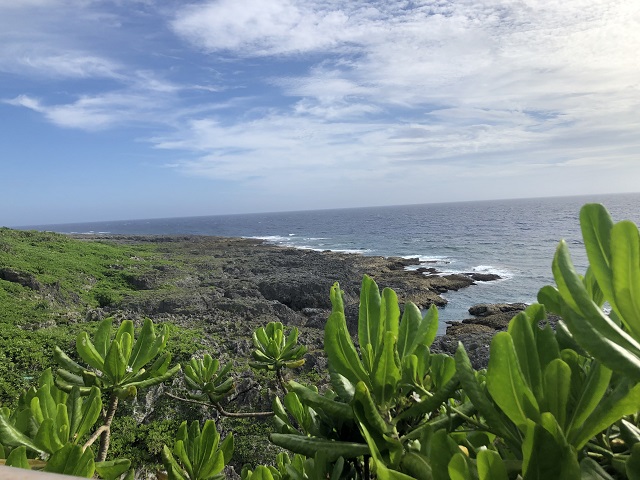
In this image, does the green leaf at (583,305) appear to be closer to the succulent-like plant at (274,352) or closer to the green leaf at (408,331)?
the green leaf at (408,331)

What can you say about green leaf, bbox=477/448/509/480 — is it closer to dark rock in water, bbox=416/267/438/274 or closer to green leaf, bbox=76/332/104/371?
green leaf, bbox=76/332/104/371

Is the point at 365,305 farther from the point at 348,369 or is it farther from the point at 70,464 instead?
the point at 70,464

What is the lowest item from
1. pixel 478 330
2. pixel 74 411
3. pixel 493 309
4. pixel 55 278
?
pixel 478 330

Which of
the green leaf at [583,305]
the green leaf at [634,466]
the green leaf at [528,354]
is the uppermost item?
the green leaf at [583,305]

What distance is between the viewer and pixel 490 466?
568 mm

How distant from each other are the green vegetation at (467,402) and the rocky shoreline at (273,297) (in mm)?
8943

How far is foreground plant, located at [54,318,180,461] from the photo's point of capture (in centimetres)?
158

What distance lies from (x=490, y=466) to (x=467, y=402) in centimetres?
46

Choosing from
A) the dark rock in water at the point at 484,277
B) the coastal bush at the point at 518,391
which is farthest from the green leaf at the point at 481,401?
the dark rock in water at the point at 484,277

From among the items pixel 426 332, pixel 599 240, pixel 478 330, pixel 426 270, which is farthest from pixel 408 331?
pixel 426 270

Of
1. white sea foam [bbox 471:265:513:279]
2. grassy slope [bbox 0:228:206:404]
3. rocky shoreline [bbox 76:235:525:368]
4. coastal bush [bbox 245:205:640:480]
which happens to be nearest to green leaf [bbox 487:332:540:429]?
coastal bush [bbox 245:205:640:480]

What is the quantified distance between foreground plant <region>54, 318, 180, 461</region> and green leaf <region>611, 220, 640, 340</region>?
1.49 meters

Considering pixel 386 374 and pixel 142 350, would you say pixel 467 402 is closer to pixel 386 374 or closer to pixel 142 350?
pixel 386 374

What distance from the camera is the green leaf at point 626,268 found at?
0.52m
